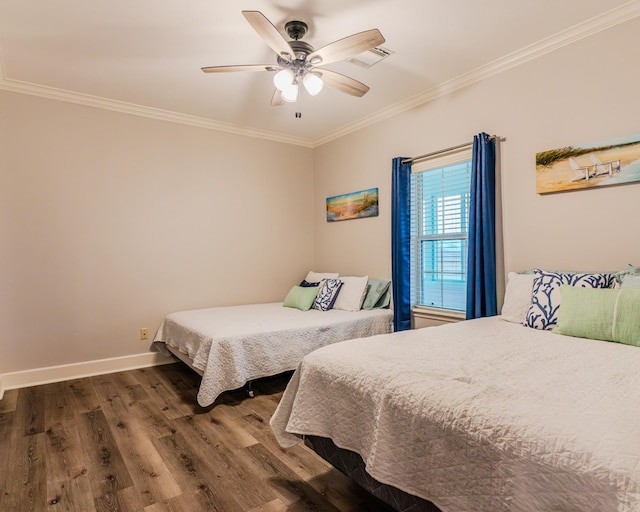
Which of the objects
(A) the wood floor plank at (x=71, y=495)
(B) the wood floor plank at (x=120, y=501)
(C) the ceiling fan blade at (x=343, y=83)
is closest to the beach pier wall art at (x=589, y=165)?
(C) the ceiling fan blade at (x=343, y=83)

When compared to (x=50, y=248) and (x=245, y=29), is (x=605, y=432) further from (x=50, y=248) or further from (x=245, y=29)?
(x=50, y=248)

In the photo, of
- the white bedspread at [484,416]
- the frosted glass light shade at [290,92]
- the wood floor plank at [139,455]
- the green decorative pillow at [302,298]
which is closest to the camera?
the white bedspread at [484,416]

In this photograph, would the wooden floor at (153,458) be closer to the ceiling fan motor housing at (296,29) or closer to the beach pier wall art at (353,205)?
the beach pier wall art at (353,205)

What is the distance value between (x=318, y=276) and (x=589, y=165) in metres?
2.85

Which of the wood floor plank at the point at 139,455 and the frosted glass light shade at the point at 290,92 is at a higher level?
A: the frosted glass light shade at the point at 290,92

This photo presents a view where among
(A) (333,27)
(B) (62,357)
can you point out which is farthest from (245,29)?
(B) (62,357)

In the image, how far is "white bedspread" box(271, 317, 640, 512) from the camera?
37.2 inches

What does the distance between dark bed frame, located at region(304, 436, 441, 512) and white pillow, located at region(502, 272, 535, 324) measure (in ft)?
5.03

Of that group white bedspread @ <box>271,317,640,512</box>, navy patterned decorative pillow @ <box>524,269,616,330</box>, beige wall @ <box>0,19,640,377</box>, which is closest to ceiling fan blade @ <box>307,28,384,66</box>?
beige wall @ <box>0,19,640,377</box>

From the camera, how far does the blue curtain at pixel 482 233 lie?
291cm

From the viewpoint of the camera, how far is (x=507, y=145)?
2.95m

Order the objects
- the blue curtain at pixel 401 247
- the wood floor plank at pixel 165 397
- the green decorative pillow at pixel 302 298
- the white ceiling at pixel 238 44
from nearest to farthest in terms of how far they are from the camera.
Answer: the white ceiling at pixel 238 44, the wood floor plank at pixel 165 397, the blue curtain at pixel 401 247, the green decorative pillow at pixel 302 298

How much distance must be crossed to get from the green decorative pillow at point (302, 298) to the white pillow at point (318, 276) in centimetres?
32

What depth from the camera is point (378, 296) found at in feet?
12.7
